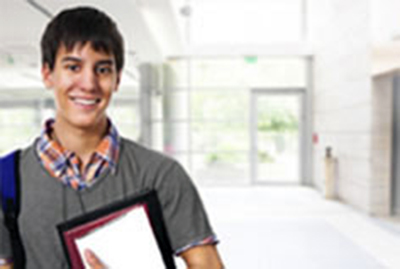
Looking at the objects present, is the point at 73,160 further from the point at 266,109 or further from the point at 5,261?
the point at 266,109

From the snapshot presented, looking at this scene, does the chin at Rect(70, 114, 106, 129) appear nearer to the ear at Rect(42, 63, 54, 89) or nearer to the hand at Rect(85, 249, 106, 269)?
the ear at Rect(42, 63, 54, 89)

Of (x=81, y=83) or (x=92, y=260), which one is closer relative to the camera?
Answer: (x=92, y=260)

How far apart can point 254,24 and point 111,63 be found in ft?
29.0

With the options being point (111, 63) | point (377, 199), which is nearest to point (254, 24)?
point (377, 199)

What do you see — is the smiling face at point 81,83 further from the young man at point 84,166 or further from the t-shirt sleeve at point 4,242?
the t-shirt sleeve at point 4,242

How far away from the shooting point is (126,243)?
41.4 inches

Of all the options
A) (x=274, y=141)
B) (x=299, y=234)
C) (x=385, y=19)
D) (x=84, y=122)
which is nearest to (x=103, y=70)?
(x=84, y=122)

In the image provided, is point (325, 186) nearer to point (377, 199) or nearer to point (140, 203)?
point (377, 199)

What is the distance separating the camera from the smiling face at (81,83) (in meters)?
1.09

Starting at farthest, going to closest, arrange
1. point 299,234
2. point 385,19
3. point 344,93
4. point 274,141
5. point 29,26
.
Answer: point 274,141, point 344,93, point 385,19, point 299,234, point 29,26

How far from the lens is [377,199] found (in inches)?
235

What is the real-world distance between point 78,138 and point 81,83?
0.57ft

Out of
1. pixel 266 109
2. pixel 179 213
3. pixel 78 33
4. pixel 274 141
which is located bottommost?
pixel 274 141

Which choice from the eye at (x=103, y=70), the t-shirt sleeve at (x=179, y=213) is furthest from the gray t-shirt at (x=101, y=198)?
the eye at (x=103, y=70)
